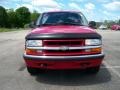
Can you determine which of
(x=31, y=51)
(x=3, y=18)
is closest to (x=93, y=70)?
(x=31, y=51)

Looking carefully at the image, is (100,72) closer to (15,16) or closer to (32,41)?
(32,41)

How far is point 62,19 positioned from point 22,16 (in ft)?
403

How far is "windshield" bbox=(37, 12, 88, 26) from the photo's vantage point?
920 cm

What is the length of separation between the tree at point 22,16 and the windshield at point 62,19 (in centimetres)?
11797

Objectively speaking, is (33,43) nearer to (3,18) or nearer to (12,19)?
(3,18)

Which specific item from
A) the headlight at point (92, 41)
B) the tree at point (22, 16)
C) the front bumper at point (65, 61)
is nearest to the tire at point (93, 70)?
the front bumper at point (65, 61)

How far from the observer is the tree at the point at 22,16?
128m

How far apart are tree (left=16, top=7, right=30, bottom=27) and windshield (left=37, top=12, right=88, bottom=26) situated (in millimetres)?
117967

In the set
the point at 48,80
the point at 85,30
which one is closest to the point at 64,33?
the point at 85,30

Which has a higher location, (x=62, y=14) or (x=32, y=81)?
(x=62, y=14)

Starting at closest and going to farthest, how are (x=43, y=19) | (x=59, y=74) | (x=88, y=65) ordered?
(x=88, y=65), (x=59, y=74), (x=43, y=19)

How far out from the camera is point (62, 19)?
30.9 feet

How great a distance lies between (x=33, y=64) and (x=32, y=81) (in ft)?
1.54

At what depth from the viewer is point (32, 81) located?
7.95 m
